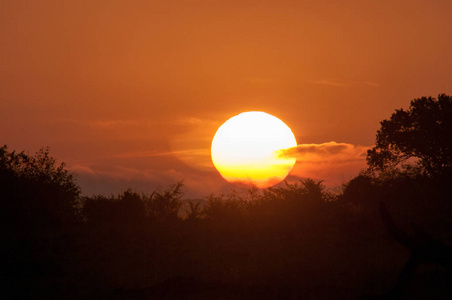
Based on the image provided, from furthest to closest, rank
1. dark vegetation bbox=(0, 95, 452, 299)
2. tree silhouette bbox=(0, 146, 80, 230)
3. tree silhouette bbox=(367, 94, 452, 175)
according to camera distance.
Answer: tree silhouette bbox=(367, 94, 452, 175), tree silhouette bbox=(0, 146, 80, 230), dark vegetation bbox=(0, 95, 452, 299)

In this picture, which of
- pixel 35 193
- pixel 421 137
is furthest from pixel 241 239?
pixel 421 137

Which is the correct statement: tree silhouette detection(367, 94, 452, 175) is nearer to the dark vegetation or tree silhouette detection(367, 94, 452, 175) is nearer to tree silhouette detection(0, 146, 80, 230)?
the dark vegetation

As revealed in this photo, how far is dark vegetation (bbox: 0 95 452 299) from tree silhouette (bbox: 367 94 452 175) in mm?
136

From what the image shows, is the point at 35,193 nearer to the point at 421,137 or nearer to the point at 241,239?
the point at 241,239

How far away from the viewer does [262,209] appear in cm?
3306

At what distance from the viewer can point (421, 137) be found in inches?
1881

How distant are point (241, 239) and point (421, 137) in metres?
28.3

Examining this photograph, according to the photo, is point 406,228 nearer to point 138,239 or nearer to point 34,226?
point 138,239

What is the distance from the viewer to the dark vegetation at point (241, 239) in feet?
50.2

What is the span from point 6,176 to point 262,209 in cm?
1721

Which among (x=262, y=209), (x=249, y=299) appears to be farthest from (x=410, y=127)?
(x=249, y=299)

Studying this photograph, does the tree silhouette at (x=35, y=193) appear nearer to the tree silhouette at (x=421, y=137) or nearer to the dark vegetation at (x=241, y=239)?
the dark vegetation at (x=241, y=239)

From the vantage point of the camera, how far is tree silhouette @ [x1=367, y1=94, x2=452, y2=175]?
1816 inches

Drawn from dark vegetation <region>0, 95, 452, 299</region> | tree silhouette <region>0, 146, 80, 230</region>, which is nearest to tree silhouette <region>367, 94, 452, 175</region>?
dark vegetation <region>0, 95, 452, 299</region>
